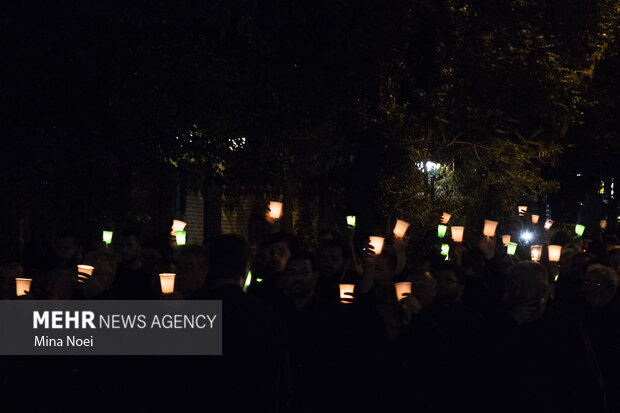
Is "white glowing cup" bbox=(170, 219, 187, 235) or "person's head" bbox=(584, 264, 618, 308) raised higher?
"white glowing cup" bbox=(170, 219, 187, 235)

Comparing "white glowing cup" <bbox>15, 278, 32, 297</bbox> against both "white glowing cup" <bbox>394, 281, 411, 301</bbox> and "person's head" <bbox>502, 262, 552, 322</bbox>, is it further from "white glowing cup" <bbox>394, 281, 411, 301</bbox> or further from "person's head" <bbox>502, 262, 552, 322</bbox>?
"person's head" <bbox>502, 262, 552, 322</bbox>

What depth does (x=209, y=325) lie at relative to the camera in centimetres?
638

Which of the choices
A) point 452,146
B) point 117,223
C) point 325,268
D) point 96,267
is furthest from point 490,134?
point 96,267

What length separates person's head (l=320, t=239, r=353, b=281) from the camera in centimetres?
955

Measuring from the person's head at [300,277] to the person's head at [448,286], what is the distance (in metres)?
1.27

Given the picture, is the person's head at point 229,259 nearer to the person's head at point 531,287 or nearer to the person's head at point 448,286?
the person's head at point 531,287

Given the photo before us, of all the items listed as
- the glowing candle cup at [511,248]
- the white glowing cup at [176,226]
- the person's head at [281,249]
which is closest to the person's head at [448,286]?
the person's head at [281,249]

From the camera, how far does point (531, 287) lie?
688cm

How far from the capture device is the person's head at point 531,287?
6891 millimetres

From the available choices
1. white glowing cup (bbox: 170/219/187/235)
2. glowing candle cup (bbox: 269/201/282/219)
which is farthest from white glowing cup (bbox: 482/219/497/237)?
white glowing cup (bbox: 170/219/187/235)

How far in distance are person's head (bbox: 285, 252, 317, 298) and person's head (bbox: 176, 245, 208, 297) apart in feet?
2.22

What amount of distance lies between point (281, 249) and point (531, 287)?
339cm

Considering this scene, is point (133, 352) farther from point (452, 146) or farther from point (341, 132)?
point (452, 146)

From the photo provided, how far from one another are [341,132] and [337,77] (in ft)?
21.4
